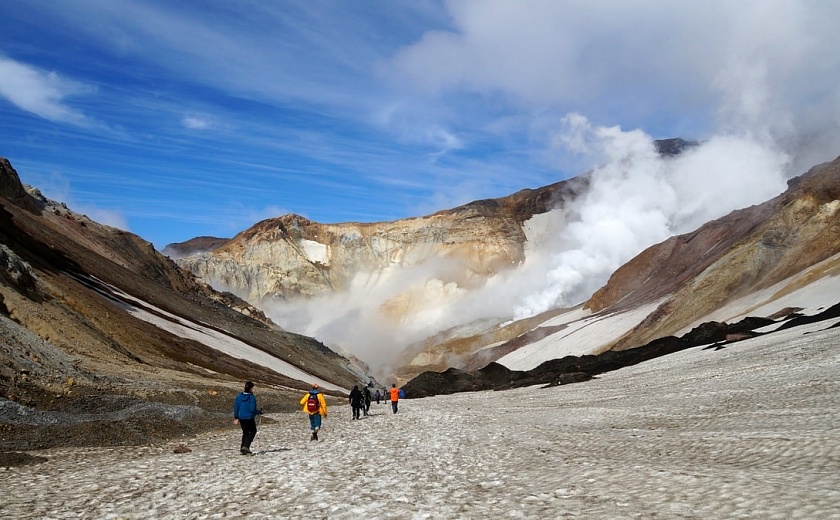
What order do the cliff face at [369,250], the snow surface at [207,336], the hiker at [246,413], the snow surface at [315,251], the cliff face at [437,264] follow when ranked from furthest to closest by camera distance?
the snow surface at [315,251] < the cliff face at [369,250] < the cliff face at [437,264] < the snow surface at [207,336] < the hiker at [246,413]

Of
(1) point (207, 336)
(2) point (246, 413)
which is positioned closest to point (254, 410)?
(2) point (246, 413)

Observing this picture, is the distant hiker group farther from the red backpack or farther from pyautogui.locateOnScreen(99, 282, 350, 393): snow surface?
pyautogui.locateOnScreen(99, 282, 350, 393): snow surface

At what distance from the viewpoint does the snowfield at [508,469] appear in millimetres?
8414

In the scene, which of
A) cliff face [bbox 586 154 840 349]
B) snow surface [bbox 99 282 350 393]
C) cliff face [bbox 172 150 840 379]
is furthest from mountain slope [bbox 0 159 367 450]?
cliff face [bbox 172 150 840 379]

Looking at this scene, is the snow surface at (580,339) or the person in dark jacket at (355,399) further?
the snow surface at (580,339)

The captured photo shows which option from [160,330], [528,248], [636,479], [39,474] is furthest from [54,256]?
[528,248]

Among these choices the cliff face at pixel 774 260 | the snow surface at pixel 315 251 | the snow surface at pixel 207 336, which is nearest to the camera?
the snow surface at pixel 207 336

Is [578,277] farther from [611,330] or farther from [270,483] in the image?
[270,483]

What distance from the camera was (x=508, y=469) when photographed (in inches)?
482

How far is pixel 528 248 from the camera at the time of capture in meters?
167

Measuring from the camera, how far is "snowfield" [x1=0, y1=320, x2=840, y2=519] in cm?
841

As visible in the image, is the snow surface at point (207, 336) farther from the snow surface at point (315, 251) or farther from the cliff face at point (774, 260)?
the snow surface at point (315, 251)

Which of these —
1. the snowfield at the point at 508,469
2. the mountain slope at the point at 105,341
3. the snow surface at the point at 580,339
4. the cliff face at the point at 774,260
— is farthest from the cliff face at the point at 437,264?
the snowfield at the point at 508,469

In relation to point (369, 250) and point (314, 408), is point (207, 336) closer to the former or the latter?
point (314, 408)
